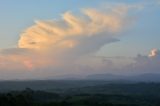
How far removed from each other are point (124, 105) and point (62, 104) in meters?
26.5

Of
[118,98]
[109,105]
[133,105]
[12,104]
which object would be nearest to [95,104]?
[109,105]

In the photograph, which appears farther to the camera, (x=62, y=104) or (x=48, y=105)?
(x=62, y=104)

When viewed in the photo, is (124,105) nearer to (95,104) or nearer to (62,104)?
(95,104)

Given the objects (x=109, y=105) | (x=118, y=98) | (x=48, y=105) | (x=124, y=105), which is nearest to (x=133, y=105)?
(x=124, y=105)

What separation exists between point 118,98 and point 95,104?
117 ft

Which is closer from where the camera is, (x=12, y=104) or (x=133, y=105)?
(x=12, y=104)

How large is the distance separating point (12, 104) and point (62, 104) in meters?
34.7

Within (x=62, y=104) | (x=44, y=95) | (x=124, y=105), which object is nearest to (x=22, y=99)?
(x=62, y=104)

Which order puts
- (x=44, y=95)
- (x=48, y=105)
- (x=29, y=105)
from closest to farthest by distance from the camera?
(x=29, y=105) < (x=48, y=105) < (x=44, y=95)

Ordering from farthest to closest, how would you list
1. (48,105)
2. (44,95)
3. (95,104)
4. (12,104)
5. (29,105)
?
(44,95) → (95,104) → (48,105) → (29,105) → (12,104)

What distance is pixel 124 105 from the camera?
463 feet

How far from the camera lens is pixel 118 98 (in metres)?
171

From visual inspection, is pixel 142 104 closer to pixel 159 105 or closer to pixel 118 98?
pixel 159 105

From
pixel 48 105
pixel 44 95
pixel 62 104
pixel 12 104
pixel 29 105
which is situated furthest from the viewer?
pixel 44 95
